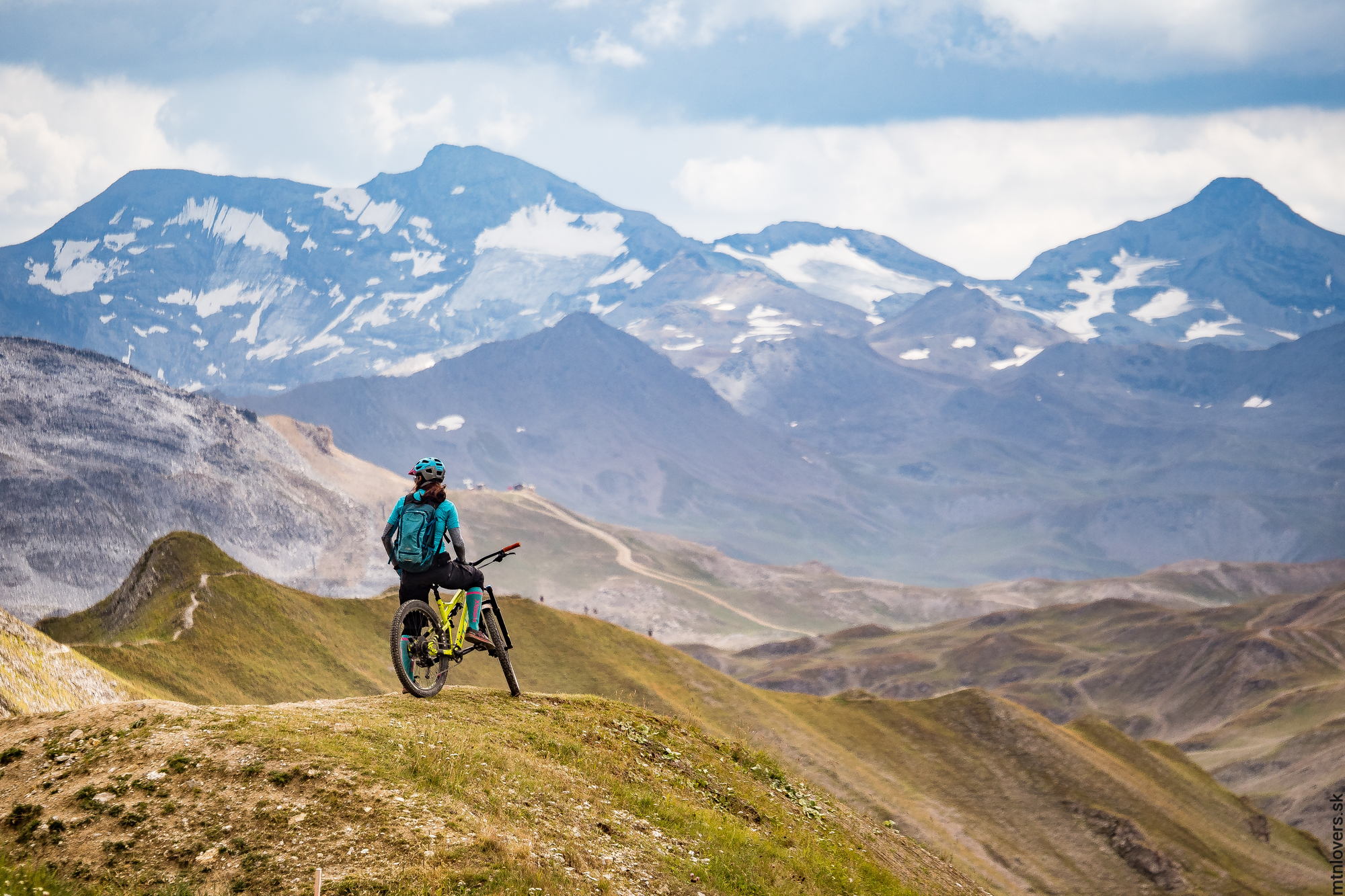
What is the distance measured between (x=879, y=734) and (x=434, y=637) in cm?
6722

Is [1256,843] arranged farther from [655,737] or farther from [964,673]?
[964,673]

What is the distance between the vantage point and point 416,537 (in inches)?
810

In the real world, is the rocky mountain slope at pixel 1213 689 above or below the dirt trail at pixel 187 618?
below

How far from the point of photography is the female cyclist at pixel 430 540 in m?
20.5

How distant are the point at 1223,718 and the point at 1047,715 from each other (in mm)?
23841

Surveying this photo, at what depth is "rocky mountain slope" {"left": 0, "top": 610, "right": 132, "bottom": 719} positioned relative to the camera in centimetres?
3322

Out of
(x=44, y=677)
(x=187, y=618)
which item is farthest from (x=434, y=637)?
(x=187, y=618)

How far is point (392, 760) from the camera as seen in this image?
16.8 metres

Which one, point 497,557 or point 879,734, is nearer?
point 497,557

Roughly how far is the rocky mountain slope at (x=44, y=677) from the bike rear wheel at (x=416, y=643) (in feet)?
49.4

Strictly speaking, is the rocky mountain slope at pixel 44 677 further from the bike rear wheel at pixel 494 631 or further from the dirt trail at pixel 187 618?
the bike rear wheel at pixel 494 631

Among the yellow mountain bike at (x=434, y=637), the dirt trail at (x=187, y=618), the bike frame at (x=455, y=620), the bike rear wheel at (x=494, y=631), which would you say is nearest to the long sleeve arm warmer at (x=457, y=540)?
the yellow mountain bike at (x=434, y=637)

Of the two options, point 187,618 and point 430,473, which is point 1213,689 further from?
point 430,473

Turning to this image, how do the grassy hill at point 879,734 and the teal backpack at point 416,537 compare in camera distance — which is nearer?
the teal backpack at point 416,537
